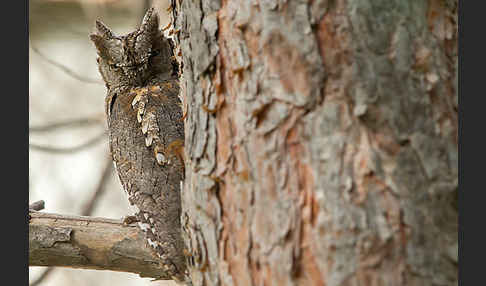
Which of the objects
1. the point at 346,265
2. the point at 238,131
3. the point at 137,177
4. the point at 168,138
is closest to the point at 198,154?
the point at 238,131

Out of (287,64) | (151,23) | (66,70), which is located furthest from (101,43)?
(66,70)

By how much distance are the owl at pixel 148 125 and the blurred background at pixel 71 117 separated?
1758mm

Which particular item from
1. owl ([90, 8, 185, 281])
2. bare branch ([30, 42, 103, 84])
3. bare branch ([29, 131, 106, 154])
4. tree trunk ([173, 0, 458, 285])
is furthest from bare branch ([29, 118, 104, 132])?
tree trunk ([173, 0, 458, 285])

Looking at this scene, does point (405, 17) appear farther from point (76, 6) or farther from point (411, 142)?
point (76, 6)

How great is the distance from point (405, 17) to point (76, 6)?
10.3 feet

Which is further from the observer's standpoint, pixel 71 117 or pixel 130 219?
pixel 71 117

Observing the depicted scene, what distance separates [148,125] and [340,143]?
898 millimetres

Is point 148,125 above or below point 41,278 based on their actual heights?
above

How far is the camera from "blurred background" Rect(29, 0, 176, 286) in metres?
3.63

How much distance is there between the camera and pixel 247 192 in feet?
3.47

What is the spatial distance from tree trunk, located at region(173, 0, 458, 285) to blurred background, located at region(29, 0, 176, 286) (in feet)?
8.66

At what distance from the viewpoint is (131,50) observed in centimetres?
183

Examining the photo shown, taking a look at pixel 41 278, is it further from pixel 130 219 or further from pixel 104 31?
pixel 104 31

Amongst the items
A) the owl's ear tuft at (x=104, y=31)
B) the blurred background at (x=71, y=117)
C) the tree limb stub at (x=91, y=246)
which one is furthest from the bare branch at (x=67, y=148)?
the owl's ear tuft at (x=104, y=31)
